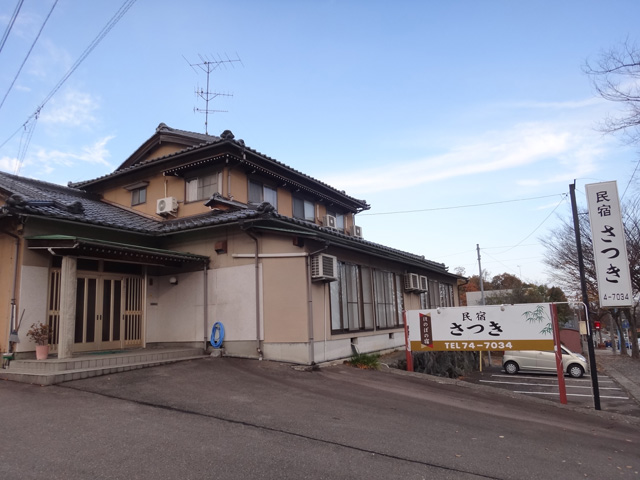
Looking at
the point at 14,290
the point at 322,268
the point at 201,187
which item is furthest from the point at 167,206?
the point at 322,268

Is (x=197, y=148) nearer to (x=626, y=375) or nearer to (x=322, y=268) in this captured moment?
(x=322, y=268)

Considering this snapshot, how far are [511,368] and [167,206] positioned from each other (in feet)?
51.5

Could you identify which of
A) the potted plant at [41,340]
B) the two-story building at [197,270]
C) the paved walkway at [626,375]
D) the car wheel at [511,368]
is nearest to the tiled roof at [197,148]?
the two-story building at [197,270]

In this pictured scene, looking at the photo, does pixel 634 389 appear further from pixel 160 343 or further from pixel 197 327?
pixel 160 343

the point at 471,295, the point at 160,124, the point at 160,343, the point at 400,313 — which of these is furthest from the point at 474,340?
the point at 471,295

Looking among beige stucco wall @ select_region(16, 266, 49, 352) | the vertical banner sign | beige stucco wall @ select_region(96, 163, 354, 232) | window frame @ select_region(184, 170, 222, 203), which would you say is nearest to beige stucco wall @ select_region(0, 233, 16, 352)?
beige stucco wall @ select_region(16, 266, 49, 352)

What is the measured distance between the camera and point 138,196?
15.3 metres

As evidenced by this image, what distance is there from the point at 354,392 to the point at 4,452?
17.5 ft

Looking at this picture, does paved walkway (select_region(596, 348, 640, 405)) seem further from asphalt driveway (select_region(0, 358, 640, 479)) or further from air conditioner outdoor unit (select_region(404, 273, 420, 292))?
air conditioner outdoor unit (select_region(404, 273, 420, 292))

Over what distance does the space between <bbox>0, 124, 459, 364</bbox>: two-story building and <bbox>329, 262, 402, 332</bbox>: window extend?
0.11 ft

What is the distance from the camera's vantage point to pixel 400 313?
15.3 m

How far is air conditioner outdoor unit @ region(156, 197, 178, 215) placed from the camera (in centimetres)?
1368

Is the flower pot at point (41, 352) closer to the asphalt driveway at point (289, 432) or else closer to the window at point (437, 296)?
the asphalt driveway at point (289, 432)

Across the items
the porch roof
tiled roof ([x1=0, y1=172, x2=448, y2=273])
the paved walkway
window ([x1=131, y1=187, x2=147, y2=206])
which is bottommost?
the paved walkway
